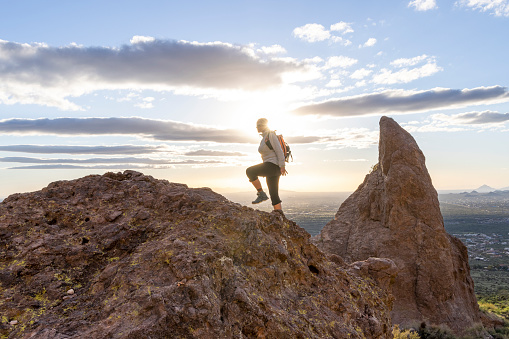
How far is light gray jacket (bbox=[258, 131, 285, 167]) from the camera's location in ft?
27.0

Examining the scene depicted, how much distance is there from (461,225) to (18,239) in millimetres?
116278

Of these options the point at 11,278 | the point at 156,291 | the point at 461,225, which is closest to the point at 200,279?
the point at 156,291

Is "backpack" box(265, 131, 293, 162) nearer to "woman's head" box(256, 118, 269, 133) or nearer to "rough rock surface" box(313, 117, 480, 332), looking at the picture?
"woman's head" box(256, 118, 269, 133)

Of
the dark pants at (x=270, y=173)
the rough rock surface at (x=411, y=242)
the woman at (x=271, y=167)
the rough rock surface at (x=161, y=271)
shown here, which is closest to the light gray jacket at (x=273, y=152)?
the woman at (x=271, y=167)

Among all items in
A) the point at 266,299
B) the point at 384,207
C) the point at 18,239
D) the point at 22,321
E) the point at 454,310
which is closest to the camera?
the point at 22,321

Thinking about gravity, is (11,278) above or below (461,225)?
above

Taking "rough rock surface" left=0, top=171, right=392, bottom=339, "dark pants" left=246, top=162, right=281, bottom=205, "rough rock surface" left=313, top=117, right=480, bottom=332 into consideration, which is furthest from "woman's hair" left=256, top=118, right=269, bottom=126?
"rough rock surface" left=313, top=117, right=480, bottom=332

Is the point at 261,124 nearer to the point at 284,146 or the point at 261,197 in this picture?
the point at 284,146

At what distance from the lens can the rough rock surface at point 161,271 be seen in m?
3.76

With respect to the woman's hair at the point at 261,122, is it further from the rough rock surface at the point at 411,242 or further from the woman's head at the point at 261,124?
the rough rock surface at the point at 411,242

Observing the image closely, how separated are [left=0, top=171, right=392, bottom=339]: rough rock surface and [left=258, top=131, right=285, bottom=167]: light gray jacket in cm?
222

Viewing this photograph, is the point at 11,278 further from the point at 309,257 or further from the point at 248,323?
the point at 309,257

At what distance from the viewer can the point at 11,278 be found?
4.29 m

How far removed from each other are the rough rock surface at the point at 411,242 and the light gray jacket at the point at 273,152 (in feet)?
38.2
